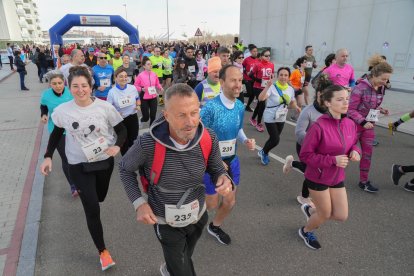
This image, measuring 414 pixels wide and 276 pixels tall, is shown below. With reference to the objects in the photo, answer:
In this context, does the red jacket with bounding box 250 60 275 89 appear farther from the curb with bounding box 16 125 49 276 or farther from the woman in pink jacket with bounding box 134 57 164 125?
the curb with bounding box 16 125 49 276

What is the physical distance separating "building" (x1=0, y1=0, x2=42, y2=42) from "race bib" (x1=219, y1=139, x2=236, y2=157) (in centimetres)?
8555

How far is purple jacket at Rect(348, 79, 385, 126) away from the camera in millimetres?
4277

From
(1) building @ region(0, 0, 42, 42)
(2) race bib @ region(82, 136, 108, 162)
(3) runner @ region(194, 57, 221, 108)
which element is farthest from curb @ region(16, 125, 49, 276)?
(1) building @ region(0, 0, 42, 42)

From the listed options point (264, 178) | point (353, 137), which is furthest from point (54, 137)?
point (264, 178)

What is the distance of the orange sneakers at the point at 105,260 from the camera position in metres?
2.94

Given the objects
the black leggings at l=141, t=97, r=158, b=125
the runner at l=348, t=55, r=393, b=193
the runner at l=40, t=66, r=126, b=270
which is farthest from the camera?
the black leggings at l=141, t=97, r=158, b=125

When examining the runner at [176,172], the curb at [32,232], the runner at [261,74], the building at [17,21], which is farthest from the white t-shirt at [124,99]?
the building at [17,21]

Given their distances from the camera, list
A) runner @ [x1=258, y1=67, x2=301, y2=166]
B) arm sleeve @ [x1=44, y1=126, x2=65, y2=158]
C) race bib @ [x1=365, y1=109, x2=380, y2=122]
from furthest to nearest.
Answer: runner @ [x1=258, y1=67, x2=301, y2=166] → race bib @ [x1=365, y1=109, x2=380, y2=122] → arm sleeve @ [x1=44, y1=126, x2=65, y2=158]

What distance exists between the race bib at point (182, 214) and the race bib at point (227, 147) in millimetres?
998

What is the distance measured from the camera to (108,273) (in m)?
2.93

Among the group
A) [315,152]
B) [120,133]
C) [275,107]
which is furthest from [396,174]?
[120,133]

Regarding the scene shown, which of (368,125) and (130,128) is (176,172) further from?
(130,128)

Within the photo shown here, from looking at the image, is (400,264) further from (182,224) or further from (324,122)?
(182,224)

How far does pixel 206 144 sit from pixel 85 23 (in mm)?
19104
